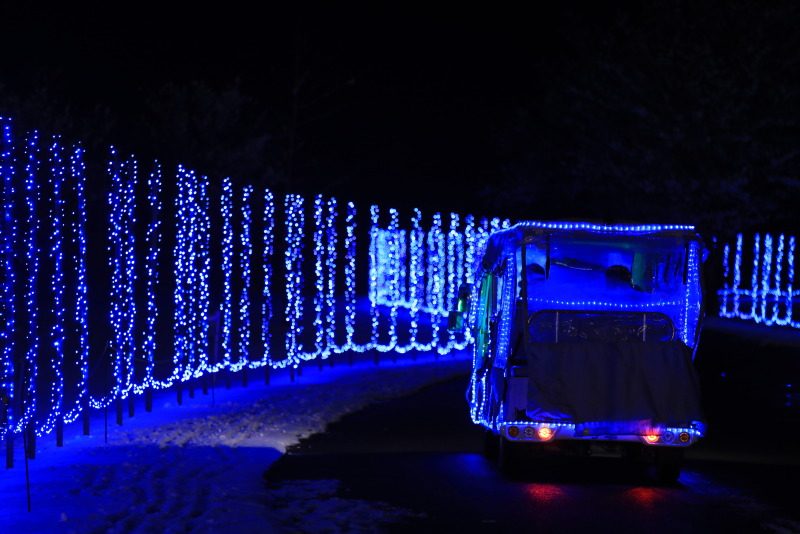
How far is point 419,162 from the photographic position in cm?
5347

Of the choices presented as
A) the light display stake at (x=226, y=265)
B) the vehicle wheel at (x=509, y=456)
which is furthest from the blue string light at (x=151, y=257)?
the vehicle wheel at (x=509, y=456)

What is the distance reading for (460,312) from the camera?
1583 cm

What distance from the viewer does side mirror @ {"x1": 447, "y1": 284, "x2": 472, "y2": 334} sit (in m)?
15.6

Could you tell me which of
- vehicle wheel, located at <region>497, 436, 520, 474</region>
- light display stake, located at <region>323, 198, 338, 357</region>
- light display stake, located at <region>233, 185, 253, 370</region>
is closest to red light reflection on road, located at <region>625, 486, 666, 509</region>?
vehicle wheel, located at <region>497, 436, 520, 474</region>

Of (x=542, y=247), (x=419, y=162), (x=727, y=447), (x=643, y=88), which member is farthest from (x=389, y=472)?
(x=419, y=162)

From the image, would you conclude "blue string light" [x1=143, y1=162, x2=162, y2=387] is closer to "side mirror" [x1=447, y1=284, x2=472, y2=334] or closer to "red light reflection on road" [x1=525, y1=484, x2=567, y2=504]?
"side mirror" [x1=447, y1=284, x2=472, y2=334]

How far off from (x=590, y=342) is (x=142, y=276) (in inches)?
311

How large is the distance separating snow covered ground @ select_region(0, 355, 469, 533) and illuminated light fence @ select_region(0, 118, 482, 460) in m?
0.55

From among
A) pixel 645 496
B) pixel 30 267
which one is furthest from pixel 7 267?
pixel 645 496

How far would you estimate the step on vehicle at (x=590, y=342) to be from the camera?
1206 cm

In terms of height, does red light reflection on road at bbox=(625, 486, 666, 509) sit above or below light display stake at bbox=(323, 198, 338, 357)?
below

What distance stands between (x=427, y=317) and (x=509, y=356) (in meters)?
25.3

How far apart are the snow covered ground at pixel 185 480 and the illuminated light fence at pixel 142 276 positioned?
55 cm

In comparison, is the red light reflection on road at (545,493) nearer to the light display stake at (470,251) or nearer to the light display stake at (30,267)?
the light display stake at (30,267)
